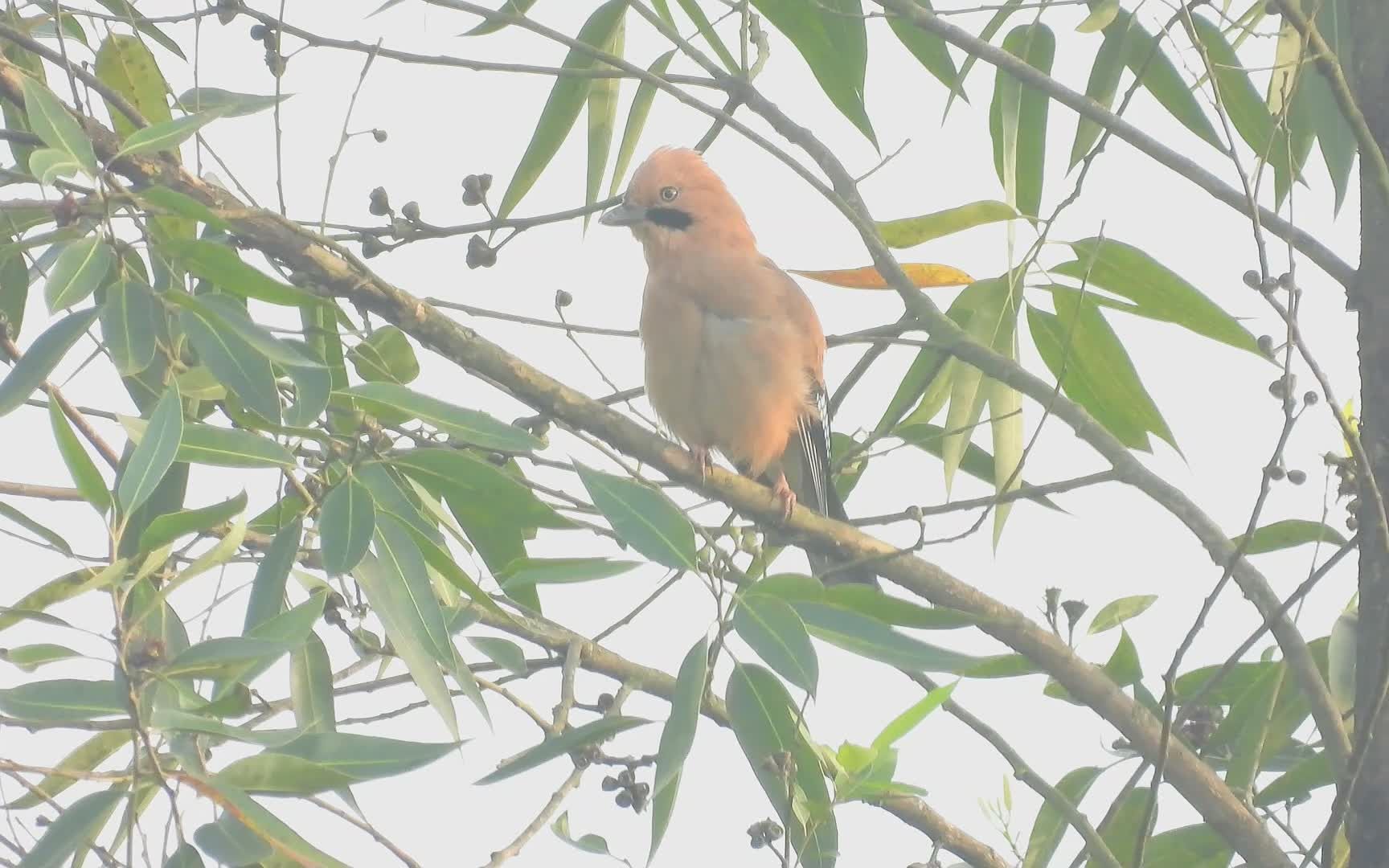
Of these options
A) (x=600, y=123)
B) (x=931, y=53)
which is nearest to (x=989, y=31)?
(x=931, y=53)

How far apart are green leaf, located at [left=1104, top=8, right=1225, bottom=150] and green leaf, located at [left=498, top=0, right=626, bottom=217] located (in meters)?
1.11

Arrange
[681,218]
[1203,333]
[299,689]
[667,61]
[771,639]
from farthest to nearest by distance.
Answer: [681,218] → [667,61] → [1203,333] → [299,689] → [771,639]

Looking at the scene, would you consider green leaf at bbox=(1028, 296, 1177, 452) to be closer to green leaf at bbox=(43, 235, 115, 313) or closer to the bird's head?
the bird's head

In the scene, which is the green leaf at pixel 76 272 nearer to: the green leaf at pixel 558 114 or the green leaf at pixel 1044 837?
the green leaf at pixel 558 114

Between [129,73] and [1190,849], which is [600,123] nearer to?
[129,73]

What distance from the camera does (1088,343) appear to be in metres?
3.72

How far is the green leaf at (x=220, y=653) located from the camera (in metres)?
2.25

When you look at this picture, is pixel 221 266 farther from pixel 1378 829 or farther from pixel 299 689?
pixel 1378 829

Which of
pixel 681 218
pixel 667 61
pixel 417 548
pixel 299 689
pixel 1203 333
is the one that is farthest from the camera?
pixel 681 218

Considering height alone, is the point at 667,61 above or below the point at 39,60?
above

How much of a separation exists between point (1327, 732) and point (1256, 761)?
27 centimetres

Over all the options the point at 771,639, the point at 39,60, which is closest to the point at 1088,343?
the point at 771,639

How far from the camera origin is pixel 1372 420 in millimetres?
2955

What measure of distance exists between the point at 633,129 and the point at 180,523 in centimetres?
181
